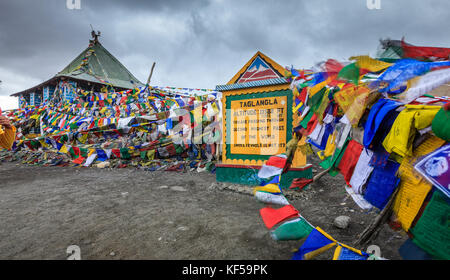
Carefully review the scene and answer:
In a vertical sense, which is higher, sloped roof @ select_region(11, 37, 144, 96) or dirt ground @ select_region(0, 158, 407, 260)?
sloped roof @ select_region(11, 37, 144, 96)

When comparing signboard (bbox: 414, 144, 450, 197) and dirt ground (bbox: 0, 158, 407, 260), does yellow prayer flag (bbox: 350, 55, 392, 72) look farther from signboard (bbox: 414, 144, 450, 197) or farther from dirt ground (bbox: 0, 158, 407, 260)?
dirt ground (bbox: 0, 158, 407, 260)

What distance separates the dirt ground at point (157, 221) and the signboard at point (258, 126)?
1.09 metres

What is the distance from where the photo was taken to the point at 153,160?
376 inches

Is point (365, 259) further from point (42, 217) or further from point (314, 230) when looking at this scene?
point (42, 217)

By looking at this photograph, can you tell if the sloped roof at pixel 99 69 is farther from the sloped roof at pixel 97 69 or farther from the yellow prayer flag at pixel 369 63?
the yellow prayer flag at pixel 369 63

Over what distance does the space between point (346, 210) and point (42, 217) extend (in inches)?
216

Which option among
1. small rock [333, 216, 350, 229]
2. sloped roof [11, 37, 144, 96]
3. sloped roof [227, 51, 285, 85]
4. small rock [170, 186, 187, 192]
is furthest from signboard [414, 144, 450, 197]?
sloped roof [11, 37, 144, 96]

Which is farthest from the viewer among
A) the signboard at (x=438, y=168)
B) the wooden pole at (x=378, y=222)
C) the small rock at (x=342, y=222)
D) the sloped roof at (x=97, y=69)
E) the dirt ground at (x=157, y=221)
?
the sloped roof at (x=97, y=69)

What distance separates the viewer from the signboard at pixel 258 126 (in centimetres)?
554

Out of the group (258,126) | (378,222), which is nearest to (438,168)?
(378,222)

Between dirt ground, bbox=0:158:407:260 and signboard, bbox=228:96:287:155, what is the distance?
109 cm

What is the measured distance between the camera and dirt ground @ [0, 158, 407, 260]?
2799 mm

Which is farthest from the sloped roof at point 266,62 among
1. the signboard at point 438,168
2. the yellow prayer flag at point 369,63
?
the signboard at point 438,168
